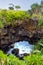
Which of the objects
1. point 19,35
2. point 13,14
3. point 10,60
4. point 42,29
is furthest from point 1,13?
point 10,60

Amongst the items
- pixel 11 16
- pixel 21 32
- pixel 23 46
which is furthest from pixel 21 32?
pixel 11 16

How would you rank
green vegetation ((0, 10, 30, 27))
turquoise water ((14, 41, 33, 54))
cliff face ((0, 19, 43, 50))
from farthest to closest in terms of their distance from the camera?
green vegetation ((0, 10, 30, 27)), cliff face ((0, 19, 43, 50)), turquoise water ((14, 41, 33, 54))

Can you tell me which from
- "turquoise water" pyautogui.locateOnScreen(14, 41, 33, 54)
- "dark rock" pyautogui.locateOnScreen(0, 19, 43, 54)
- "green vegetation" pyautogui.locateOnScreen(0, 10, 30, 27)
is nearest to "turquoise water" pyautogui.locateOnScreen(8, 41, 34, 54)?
"turquoise water" pyautogui.locateOnScreen(14, 41, 33, 54)

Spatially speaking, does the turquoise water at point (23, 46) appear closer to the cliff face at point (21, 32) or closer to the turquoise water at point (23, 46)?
the turquoise water at point (23, 46)

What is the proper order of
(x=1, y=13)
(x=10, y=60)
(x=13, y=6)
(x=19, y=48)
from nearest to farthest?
(x=10, y=60)
(x=19, y=48)
(x=1, y=13)
(x=13, y=6)

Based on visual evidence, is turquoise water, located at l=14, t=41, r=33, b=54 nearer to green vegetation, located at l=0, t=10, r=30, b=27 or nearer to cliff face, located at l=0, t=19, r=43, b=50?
cliff face, located at l=0, t=19, r=43, b=50

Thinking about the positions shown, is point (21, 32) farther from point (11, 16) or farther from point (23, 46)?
point (11, 16)

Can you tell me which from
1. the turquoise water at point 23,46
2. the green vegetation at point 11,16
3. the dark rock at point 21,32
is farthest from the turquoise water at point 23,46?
the green vegetation at point 11,16

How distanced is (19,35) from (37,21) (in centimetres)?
208

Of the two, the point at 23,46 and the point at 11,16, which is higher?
the point at 11,16

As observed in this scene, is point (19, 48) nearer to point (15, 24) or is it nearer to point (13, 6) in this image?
point (15, 24)

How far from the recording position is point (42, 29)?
21.6m

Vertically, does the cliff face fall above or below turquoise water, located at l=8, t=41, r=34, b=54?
above

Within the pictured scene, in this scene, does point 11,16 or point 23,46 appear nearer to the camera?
point 23,46
